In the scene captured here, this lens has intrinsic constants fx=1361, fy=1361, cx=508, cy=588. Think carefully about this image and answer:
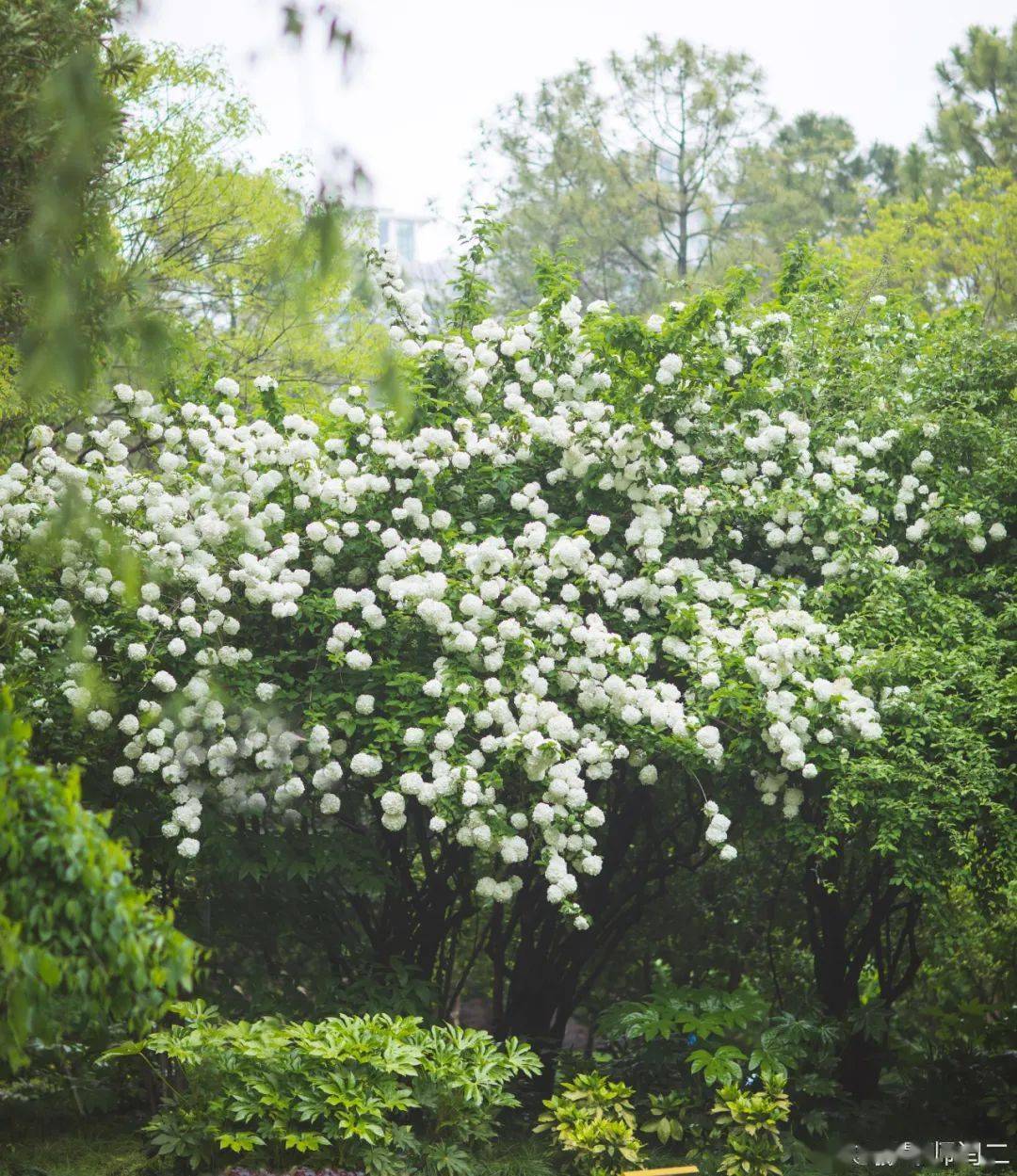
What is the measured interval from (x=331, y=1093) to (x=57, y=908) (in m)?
2.24

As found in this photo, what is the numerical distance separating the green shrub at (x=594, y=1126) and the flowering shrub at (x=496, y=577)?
0.76 metres

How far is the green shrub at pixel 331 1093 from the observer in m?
5.09

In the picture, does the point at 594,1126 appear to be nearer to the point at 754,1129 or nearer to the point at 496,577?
the point at 754,1129

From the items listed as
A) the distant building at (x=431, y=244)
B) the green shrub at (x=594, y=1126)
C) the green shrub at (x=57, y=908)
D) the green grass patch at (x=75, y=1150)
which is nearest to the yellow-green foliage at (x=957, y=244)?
the distant building at (x=431, y=244)

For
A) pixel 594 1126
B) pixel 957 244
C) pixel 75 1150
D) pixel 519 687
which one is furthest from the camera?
pixel 957 244

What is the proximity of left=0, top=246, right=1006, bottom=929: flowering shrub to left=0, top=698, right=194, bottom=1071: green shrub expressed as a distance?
1740 millimetres

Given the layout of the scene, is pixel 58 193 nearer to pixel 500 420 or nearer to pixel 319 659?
pixel 319 659

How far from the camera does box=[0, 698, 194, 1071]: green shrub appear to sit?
3.12 m

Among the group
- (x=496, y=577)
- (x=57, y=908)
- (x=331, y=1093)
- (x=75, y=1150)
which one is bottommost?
(x=75, y=1150)

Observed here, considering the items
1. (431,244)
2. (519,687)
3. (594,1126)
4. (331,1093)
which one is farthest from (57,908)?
(431,244)

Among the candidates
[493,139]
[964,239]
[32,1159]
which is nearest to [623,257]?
[493,139]

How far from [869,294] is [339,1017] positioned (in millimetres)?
4824

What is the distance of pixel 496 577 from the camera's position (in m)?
6.03

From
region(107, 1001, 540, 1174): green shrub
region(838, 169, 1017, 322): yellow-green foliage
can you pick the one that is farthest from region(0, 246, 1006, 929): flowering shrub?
region(838, 169, 1017, 322): yellow-green foliage
